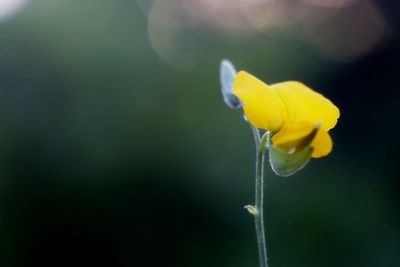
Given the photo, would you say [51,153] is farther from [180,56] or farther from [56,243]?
[180,56]

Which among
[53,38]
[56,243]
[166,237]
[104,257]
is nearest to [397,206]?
[166,237]

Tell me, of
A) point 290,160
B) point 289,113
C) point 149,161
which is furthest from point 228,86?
point 149,161

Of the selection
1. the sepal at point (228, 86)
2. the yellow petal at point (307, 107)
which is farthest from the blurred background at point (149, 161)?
the yellow petal at point (307, 107)

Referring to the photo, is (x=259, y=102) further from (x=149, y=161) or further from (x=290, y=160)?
(x=149, y=161)

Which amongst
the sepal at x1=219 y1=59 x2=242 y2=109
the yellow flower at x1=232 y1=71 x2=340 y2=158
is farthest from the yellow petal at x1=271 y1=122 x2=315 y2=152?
the sepal at x1=219 y1=59 x2=242 y2=109

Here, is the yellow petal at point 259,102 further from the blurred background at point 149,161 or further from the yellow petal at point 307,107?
the blurred background at point 149,161

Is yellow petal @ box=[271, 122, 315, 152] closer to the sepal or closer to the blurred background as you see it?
the sepal
